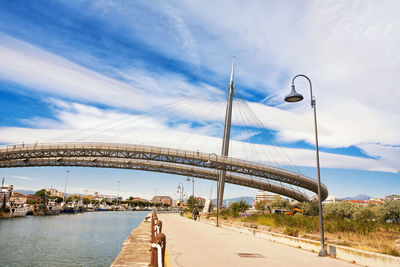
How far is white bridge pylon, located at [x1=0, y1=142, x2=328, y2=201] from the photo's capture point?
66312 millimetres

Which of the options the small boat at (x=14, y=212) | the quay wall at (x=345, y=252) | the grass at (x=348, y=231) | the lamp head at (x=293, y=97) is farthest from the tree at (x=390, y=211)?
the small boat at (x=14, y=212)

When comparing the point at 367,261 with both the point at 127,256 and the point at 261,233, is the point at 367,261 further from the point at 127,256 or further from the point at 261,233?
the point at 261,233

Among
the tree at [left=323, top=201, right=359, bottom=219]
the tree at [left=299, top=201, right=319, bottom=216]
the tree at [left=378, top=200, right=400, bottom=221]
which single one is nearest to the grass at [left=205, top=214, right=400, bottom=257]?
the tree at [left=378, top=200, right=400, bottom=221]

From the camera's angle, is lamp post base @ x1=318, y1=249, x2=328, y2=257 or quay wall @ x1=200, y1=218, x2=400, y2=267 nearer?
quay wall @ x1=200, y1=218, x2=400, y2=267

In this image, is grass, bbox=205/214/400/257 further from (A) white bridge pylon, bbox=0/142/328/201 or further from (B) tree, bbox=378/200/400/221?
(A) white bridge pylon, bbox=0/142/328/201

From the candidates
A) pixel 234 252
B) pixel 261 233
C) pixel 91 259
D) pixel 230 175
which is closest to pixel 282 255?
pixel 234 252

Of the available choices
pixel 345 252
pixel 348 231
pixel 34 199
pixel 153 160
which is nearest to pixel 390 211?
pixel 348 231

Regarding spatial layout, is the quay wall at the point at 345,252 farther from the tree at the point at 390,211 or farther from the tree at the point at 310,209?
the tree at the point at 310,209

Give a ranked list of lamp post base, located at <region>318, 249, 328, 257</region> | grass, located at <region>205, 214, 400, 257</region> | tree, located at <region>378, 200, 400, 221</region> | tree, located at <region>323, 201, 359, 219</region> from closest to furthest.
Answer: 1. lamp post base, located at <region>318, 249, 328, 257</region>
2. grass, located at <region>205, 214, 400, 257</region>
3. tree, located at <region>378, 200, 400, 221</region>
4. tree, located at <region>323, 201, 359, 219</region>

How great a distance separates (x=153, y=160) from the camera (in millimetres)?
69000

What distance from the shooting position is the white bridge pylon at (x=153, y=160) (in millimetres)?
66312

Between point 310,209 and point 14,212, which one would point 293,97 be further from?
point 14,212

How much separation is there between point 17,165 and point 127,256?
88.8 m

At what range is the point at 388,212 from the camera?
1252 inches
